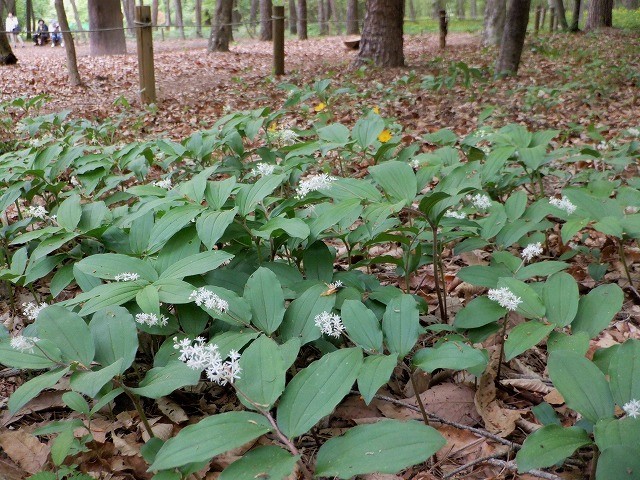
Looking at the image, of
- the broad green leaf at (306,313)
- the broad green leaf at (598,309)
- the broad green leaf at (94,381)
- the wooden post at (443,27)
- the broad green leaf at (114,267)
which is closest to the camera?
the broad green leaf at (94,381)

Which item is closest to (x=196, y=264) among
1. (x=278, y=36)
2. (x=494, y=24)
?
(x=278, y=36)

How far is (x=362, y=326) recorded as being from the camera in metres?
1.41

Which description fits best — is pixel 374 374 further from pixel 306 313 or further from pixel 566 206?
pixel 566 206

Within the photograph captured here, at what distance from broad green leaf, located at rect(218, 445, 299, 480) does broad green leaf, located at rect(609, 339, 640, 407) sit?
67cm

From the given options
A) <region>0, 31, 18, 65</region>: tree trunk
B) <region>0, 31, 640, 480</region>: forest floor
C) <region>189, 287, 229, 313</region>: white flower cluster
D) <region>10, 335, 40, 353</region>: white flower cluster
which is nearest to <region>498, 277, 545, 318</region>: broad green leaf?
<region>0, 31, 640, 480</region>: forest floor

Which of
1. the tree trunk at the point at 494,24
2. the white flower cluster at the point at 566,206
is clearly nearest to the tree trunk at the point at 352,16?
the tree trunk at the point at 494,24

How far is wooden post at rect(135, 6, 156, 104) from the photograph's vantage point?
706 centimetres

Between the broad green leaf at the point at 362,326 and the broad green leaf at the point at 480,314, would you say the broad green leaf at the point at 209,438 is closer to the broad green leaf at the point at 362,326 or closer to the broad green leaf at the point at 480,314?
the broad green leaf at the point at 362,326

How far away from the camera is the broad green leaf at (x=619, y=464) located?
3.01 feet

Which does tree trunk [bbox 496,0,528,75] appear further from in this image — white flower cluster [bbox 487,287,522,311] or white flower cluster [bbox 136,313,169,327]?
white flower cluster [bbox 136,313,169,327]

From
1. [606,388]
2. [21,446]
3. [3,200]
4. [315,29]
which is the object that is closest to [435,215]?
[606,388]

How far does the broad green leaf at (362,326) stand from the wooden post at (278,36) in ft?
26.3

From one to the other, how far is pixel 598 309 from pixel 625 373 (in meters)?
0.34

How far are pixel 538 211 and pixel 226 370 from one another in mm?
1513
